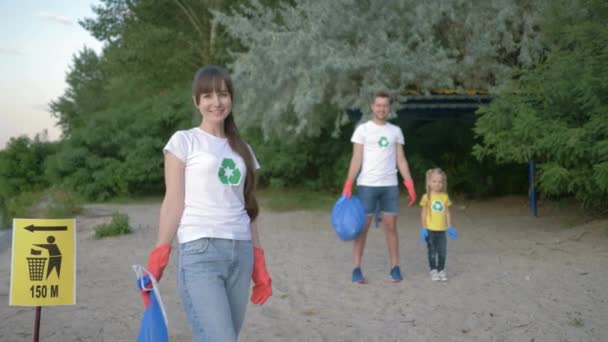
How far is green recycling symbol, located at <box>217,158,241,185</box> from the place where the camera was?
2967 mm

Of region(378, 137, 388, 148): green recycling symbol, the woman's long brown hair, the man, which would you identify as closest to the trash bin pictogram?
the woman's long brown hair

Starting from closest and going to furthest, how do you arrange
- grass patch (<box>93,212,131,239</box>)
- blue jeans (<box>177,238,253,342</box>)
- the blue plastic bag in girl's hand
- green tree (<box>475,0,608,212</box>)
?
blue jeans (<box>177,238,253,342</box>) → the blue plastic bag in girl's hand → green tree (<box>475,0,608,212</box>) → grass patch (<box>93,212,131,239</box>)

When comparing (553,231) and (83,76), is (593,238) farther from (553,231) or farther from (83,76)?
(83,76)

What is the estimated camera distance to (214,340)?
274 cm

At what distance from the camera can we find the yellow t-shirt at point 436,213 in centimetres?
661

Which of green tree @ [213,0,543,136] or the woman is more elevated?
green tree @ [213,0,543,136]

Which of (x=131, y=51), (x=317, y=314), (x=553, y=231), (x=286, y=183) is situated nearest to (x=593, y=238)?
(x=553, y=231)

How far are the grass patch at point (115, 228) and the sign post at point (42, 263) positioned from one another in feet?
22.9

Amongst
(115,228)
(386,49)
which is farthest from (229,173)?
(115,228)

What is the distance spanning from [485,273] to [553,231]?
11.6 feet

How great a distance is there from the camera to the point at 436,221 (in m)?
6.61

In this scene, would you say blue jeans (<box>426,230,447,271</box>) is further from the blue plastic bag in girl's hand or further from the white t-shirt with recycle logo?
the white t-shirt with recycle logo

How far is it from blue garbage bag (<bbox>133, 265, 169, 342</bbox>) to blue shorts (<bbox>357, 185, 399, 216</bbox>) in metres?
3.81

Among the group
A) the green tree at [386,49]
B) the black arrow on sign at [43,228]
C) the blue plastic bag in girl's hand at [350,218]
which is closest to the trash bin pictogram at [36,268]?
the black arrow on sign at [43,228]
